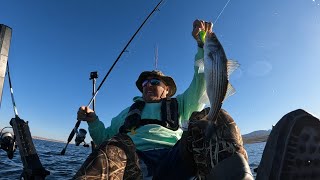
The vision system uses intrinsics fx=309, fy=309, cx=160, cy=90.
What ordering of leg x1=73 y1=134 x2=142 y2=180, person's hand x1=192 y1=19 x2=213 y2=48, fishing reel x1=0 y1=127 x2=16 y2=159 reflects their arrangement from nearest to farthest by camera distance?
1. leg x1=73 y1=134 x2=142 y2=180
2. person's hand x1=192 y1=19 x2=213 y2=48
3. fishing reel x1=0 y1=127 x2=16 y2=159

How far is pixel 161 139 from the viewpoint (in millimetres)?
4770

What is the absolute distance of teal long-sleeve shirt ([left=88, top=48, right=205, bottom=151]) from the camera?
4.72 m

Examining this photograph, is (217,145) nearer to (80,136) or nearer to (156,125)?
(156,125)

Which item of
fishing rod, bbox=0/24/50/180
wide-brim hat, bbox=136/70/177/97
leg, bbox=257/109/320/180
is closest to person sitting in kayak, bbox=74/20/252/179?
wide-brim hat, bbox=136/70/177/97

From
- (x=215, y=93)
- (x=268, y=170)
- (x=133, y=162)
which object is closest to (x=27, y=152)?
(x=133, y=162)

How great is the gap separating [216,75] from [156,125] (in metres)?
1.98

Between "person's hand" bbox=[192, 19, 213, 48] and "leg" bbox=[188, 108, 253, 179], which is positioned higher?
"person's hand" bbox=[192, 19, 213, 48]

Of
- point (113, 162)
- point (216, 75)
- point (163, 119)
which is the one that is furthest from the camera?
point (163, 119)

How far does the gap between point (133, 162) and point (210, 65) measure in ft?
5.68

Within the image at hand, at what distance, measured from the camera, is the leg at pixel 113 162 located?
356cm

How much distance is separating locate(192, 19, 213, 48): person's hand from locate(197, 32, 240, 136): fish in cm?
112

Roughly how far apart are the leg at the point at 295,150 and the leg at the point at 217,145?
26.5 inches

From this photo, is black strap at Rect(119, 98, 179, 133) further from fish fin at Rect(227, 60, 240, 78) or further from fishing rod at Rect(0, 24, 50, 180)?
fish fin at Rect(227, 60, 240, 78)

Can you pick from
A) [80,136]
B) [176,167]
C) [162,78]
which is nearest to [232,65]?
[176,167]
